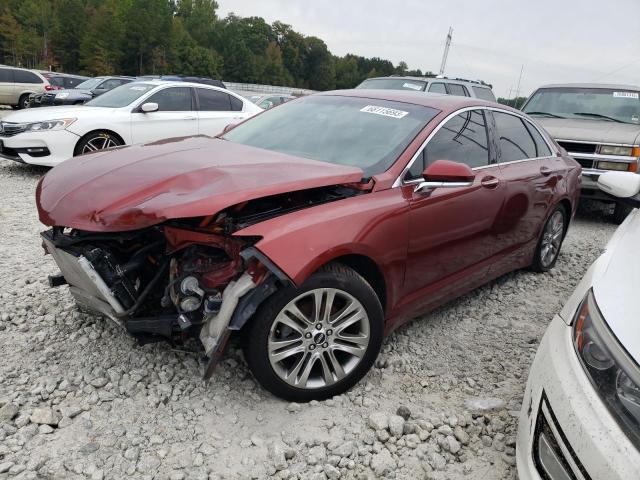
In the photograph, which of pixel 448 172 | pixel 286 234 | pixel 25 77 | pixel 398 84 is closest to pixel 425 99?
pixel 448 172

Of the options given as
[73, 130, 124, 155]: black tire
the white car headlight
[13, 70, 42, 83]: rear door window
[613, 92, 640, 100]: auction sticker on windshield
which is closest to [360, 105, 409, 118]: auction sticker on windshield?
[73, 130, 124, 155]: black tire

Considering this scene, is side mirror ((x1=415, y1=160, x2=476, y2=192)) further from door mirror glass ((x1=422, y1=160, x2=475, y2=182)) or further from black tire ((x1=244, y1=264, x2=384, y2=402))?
black tire ((x1=244, y1=264, x2=384, y2=402))

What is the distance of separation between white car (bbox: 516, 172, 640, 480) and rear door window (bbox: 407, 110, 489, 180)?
1181 millimetres

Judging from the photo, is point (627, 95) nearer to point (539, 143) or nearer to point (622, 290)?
point (539, 143)

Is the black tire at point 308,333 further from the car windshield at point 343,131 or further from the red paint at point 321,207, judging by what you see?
the car windshield at point 343,131

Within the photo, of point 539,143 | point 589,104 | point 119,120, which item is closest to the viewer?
point 539,143

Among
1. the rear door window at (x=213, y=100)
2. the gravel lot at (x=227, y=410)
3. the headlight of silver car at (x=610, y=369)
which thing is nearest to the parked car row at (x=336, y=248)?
the headlight of silver car at (x=610, y=369)

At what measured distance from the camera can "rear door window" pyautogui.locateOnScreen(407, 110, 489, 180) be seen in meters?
3.04

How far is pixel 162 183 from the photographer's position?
2.41 metres

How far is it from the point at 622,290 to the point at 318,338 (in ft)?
4.42

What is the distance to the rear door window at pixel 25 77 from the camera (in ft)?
61.8

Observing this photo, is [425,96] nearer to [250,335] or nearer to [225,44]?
[250,335]

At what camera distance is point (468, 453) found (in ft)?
7.90

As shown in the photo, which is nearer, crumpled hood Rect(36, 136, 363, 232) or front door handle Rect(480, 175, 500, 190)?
crumpled hood Rect(36, 136, 363, 232)
